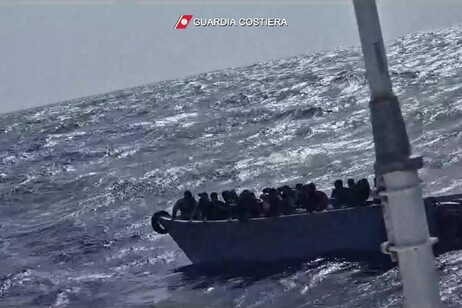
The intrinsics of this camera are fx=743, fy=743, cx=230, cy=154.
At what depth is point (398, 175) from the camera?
8.51ft

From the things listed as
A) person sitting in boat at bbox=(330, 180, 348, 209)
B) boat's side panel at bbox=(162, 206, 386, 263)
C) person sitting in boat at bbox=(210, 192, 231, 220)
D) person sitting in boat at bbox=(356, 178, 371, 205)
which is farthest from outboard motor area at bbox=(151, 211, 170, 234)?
person sitting in boat at bbox=(356, 178, 371, 205)

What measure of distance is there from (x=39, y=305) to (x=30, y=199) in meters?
18.6

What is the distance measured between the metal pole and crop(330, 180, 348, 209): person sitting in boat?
13.4 metres

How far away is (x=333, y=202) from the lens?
649 inches

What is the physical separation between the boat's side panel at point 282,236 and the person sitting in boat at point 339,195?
51.4 inches

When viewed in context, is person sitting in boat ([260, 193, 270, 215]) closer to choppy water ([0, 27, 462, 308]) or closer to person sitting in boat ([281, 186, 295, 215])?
person sitting in boat ([281, 186, 295, 215])

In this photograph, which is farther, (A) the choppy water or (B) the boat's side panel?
(A) the choppy water

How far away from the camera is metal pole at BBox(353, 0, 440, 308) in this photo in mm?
2568

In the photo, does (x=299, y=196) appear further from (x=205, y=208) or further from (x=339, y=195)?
(x=205, y=208)

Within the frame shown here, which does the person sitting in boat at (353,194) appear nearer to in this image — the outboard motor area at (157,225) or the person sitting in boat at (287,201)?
the person sitting in boat at (287,201)

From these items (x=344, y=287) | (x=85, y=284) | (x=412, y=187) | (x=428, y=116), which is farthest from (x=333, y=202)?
(x=428, y=116)

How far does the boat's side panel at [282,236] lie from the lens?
14.5m

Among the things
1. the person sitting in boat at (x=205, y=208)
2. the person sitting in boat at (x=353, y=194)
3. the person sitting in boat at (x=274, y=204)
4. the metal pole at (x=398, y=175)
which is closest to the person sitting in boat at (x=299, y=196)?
the person sitting in boat at (x=274, y=204)

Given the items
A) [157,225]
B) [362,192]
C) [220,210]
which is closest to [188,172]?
[157,225]
